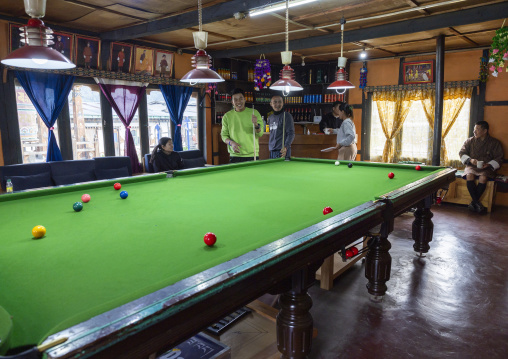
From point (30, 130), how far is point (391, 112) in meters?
6.80

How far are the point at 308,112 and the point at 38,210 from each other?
296 inches

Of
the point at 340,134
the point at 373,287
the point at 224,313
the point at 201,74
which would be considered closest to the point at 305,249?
the point at 224,313

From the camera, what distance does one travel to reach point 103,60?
5699mm

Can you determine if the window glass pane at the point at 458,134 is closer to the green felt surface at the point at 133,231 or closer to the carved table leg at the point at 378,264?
the green felt surface at the point at 133,231

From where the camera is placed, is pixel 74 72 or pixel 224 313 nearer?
pixel 224 313

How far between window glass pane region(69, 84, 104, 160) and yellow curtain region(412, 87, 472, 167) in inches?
244

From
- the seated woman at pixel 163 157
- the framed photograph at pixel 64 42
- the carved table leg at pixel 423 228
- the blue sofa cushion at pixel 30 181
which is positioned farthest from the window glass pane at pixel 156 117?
the carved table leg at pixel 423 228

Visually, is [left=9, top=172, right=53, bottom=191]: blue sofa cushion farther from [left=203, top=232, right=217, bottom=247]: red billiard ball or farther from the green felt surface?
[left=203, top=232, right=217, bottom=247]: red billiard ball

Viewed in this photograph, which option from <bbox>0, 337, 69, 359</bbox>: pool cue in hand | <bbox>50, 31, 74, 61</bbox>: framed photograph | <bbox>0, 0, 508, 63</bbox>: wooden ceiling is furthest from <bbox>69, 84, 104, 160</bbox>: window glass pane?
<bbox>0, 337, 69, 359</bbox>: pool cue in hand

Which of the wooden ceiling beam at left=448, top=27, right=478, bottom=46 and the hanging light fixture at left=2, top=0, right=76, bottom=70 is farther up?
the wooden ceiling beam at left=448, top=27, right=478, bottom=46

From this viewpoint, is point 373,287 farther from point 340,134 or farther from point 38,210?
point 340,134

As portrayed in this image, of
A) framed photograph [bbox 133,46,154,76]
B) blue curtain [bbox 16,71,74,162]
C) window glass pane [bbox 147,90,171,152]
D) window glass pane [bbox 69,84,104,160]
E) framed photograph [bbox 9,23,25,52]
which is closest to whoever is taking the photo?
framed photograph [bbox 9,23,25,52]

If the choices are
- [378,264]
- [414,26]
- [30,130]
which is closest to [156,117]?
[30,130]

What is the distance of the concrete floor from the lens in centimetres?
229
